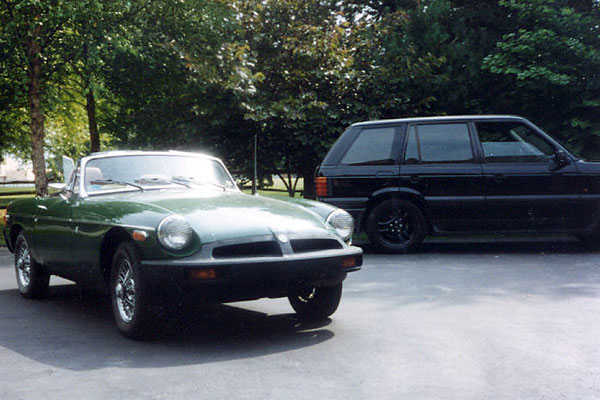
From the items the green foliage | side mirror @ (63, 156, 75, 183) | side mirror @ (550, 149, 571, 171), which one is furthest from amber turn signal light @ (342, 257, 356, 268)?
the green foliage

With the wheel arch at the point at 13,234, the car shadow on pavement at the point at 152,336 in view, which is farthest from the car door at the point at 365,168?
the wheel arch at the point at 13,234

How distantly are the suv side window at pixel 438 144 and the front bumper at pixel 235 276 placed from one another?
5.76 meters

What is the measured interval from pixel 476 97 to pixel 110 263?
34.3 feet

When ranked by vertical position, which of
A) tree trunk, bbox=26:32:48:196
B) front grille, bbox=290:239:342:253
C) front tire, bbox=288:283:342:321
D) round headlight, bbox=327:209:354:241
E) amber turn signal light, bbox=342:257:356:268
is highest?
tree trunk, bbox=26:32:48:196

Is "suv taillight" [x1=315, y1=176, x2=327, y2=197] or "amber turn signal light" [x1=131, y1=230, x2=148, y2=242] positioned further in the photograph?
"suv taillight" [x1=315, y1=176, x2=327, y2=197]

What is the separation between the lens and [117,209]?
18.9 feet

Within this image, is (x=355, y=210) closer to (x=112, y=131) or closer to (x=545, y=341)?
(x=545, y=341)

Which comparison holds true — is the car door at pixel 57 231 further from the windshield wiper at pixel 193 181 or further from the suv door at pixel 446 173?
the suv door at pixel 446 173

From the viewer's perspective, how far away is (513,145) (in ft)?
35.3

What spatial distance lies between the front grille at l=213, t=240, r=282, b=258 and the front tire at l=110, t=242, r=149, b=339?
0.61m

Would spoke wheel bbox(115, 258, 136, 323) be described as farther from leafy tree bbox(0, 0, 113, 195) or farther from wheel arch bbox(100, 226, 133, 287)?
leafy tree bbox(0, 0, 113, 195)

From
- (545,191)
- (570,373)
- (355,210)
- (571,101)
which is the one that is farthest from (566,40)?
(570,373)

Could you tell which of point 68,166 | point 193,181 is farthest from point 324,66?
point 193,181

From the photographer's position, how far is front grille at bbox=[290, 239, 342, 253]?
545 centimetres
